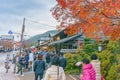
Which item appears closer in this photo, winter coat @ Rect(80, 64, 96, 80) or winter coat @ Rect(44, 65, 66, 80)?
winter coat @ Rect(44, 65, 66, 80)

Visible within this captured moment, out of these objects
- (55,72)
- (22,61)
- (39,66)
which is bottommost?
(55,72)

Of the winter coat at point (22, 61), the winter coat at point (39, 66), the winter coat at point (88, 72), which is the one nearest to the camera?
the winter coat at point (88, 72)

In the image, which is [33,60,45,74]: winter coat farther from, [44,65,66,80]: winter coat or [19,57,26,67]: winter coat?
[19,57,26,67]: winter coat

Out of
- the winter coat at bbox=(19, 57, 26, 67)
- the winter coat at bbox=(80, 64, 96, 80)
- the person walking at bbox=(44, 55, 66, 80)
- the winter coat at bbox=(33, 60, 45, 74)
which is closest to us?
the person walking at bbox=(44, 55, 66, 80)

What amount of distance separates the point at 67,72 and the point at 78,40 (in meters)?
8.71

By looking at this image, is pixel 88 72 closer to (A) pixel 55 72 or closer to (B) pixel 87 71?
(B) pixel 87 71

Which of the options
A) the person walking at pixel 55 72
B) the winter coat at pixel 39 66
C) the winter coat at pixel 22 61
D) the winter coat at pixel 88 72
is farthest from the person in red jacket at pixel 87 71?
the winter coat at pixel 22 61

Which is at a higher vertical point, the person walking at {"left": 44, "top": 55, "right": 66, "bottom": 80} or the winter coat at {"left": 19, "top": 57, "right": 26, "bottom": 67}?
the winter coat at {"left": 19, "top": 57, "right": 26, "bottom": 67}

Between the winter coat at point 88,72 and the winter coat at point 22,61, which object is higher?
the winter coat at point 22,61

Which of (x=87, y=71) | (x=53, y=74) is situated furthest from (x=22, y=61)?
(x=53, y=74)

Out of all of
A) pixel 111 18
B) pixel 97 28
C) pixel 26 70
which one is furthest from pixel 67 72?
pixel 111 18

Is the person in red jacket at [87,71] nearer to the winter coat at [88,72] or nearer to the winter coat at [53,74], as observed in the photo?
the winter coat at [88,72]

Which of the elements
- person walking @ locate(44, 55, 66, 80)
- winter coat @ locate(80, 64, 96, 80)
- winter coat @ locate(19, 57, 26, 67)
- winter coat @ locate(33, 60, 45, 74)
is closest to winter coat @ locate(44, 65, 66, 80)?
person walking @ locate(44, 55, 66, 80)

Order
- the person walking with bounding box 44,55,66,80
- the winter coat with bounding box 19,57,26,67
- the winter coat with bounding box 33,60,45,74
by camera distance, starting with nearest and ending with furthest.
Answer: the person walking with bounding box 44,55,66,80 < the winter coat with bounding box 33,60,45,74 < the winter coat with bounding box 19,57,26,67
